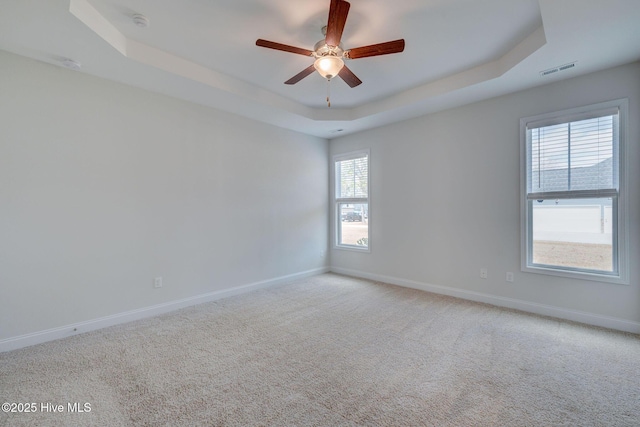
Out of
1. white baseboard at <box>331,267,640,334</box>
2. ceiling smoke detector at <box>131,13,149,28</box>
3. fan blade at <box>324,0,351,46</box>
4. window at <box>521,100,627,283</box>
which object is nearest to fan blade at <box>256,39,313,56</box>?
fan blade at <box>324,0,351,46</box>

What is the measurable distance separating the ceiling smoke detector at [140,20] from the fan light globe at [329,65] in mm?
1440

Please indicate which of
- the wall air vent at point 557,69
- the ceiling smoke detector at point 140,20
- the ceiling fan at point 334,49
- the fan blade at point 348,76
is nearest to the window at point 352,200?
the fan blade at point 348,76

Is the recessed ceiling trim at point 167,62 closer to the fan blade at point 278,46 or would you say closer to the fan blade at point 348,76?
the fan blade at point 278,46

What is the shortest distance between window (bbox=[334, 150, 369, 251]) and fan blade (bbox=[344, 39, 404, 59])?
9.01 ft

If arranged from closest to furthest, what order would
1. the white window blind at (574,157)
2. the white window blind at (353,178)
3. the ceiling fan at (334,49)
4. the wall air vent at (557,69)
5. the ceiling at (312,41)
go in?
the ceiling fan at (334,49)
the ceiling at (312,41)
the wall air vent at (557,69)
the white window blind at (574,157)
the white window blind at (353,178)

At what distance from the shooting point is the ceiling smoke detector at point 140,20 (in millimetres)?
2309

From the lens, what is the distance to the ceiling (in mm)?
2174

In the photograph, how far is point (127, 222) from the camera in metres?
3.21

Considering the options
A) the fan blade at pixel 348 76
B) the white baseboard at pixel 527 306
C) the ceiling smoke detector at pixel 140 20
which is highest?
the ceiling smoke detector at pixel 140 20

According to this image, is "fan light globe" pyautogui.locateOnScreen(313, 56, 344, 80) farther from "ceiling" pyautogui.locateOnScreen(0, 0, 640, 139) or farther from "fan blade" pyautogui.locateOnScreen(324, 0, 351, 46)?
"ceiling" pyautogui.locateOnScreen(0, 0, 640, 139)

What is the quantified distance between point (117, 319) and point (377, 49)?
12.2 ft

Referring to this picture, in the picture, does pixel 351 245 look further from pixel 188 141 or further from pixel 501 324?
pixel 188 141

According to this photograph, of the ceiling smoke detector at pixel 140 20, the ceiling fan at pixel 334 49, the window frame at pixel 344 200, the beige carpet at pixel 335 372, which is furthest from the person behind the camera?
the window frame at pixel 344 200

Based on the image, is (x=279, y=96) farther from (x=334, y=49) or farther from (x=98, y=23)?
(x=98, y=23)
